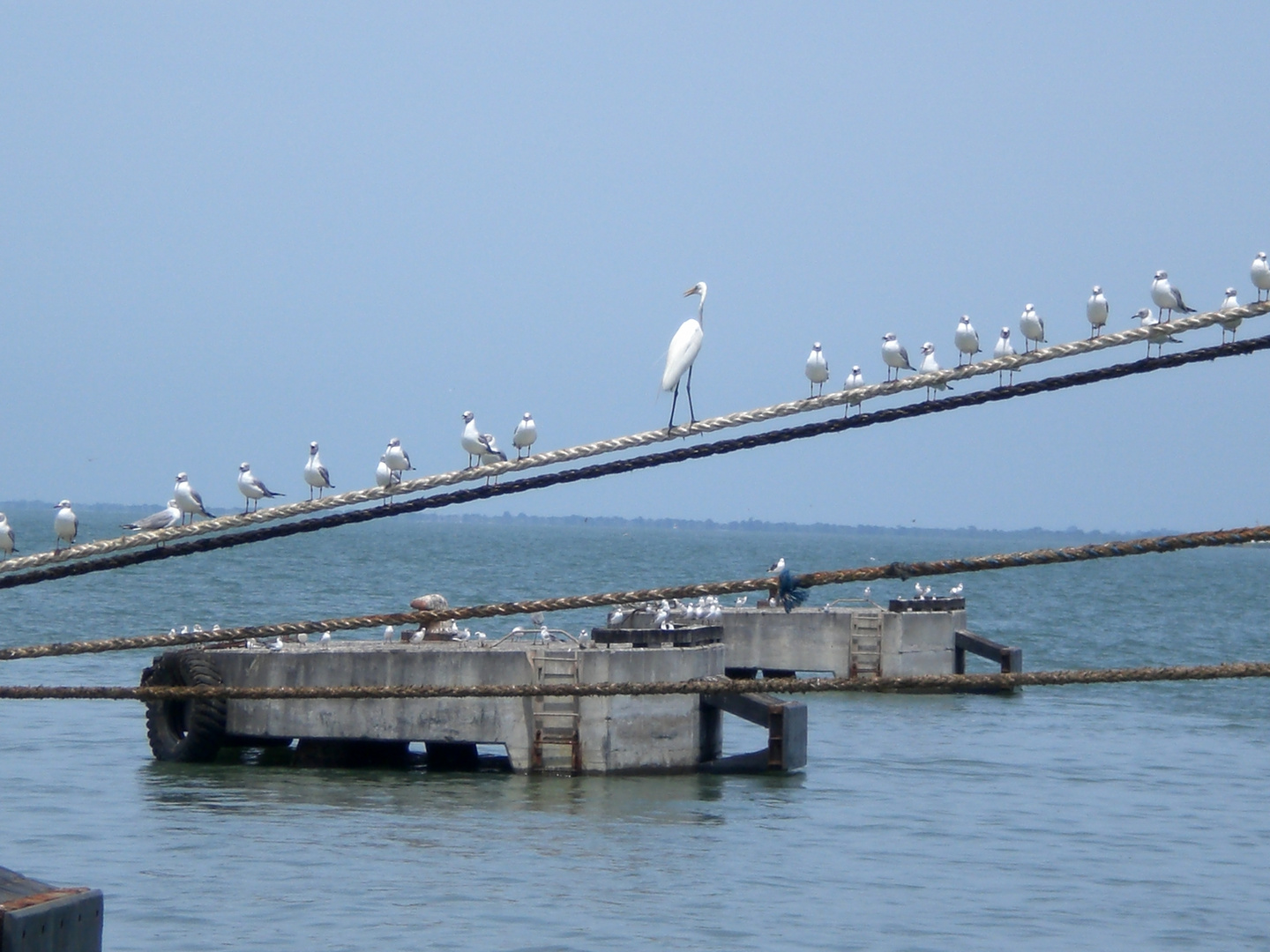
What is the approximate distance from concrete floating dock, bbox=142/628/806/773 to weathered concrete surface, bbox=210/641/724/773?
0.05 ft

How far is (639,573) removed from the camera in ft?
336

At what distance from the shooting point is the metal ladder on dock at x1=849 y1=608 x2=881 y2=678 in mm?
35375

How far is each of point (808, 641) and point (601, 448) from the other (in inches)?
1019

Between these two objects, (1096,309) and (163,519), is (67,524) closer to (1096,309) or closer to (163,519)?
(163,519)

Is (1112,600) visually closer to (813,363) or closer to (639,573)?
(639,573)

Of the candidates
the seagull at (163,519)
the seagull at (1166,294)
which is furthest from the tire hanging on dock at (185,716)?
the seagull at (1166,294)

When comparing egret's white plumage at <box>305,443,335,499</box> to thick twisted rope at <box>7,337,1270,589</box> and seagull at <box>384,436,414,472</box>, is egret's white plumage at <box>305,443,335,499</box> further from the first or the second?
thick twisted rope at <box>7,337,1270,589</box>

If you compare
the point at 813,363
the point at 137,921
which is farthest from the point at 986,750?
the point at 137,921

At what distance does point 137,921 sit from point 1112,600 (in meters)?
78.7

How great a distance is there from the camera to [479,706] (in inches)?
875

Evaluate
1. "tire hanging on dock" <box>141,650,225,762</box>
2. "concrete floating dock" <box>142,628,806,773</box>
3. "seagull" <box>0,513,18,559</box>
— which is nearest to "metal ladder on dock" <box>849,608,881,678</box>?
"concrete floating dock" <box>142,628,806,773</box>

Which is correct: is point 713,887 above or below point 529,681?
below

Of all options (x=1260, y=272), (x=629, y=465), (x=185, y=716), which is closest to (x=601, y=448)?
A: (x=629, y=465)

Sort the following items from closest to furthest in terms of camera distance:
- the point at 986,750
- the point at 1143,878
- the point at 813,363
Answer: the point at 1143,878 < the point at 813,363 < the point at 986,750
